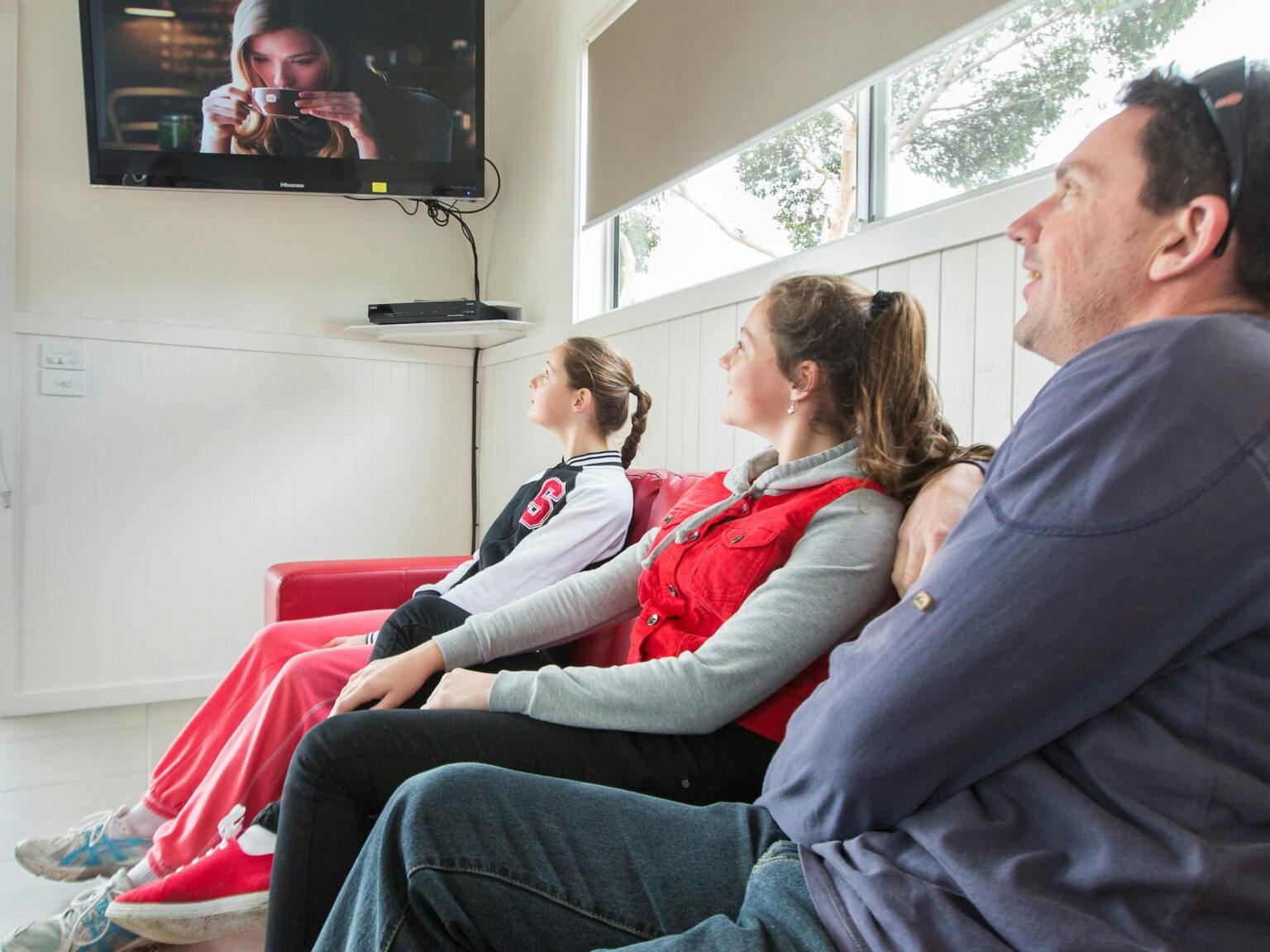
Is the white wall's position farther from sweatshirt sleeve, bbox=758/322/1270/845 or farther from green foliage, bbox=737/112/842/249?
sweatshirt sleeve, bbox=758/322/1270/845

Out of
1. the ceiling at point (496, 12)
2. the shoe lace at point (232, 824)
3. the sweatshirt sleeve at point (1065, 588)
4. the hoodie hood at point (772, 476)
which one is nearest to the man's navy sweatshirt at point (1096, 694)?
the sweatshirt sleeve at point (1065, 588)

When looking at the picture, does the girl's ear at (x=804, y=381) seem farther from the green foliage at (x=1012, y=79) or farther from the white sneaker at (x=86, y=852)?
the white sneaker at (x=86, y=852)

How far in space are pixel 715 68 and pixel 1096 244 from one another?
1677 mm

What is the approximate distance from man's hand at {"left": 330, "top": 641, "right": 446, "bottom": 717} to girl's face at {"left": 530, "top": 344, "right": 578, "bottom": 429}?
89 centimetres

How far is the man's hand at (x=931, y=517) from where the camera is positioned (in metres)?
1.00

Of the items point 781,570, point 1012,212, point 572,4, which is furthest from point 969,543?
point 572,4

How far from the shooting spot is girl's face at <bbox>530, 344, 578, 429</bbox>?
84.3 inches

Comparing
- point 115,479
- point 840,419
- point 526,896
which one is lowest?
point 526,896

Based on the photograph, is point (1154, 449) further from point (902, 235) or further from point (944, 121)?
point (944, 121)

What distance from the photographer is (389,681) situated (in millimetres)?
1324

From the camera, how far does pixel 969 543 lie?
26.5 inches

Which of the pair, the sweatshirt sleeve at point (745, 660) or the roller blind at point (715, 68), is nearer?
the sweatshirt sleeve at point (745, 660)

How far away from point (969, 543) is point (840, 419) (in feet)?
2.33

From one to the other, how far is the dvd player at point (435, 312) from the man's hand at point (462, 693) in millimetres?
2073
